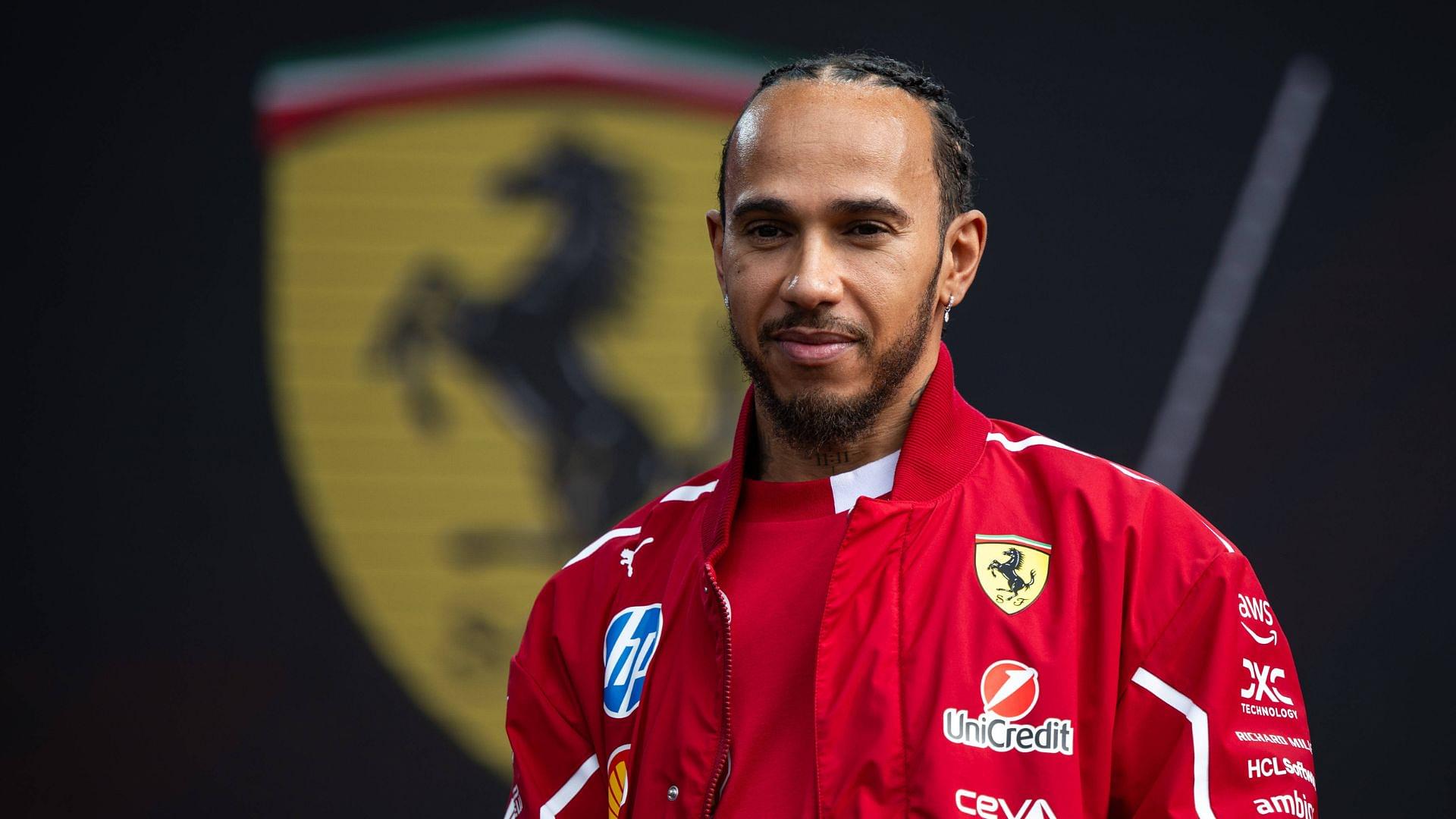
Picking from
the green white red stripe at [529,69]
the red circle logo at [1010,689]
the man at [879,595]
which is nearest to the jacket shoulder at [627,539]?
the man at [879,595]

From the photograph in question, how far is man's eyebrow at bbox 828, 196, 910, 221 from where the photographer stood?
1592 millimetres

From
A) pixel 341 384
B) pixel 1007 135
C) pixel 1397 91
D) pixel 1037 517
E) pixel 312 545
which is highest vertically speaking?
pixel 1397 91

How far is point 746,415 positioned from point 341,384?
169 centimetres

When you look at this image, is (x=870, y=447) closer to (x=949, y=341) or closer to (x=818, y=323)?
(x=818, y=323)

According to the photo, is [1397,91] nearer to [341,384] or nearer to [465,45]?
[465,45]

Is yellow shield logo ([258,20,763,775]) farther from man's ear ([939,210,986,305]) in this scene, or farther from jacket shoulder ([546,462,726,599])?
man's ear ([939,210,986,305])

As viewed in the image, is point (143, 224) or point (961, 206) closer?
point (961, 206)

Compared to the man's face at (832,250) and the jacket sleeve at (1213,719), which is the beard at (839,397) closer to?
the man's face at (832,250)

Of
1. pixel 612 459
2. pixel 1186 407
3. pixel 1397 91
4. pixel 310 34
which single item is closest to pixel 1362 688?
pixel 1186 407

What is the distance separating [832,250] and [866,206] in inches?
2.5

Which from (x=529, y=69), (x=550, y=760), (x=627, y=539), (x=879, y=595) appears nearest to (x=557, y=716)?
(x=550, y=760)

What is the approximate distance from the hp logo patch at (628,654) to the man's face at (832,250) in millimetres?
298

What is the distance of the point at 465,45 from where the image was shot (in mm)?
3236

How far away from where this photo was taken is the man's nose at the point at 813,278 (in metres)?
1.57
